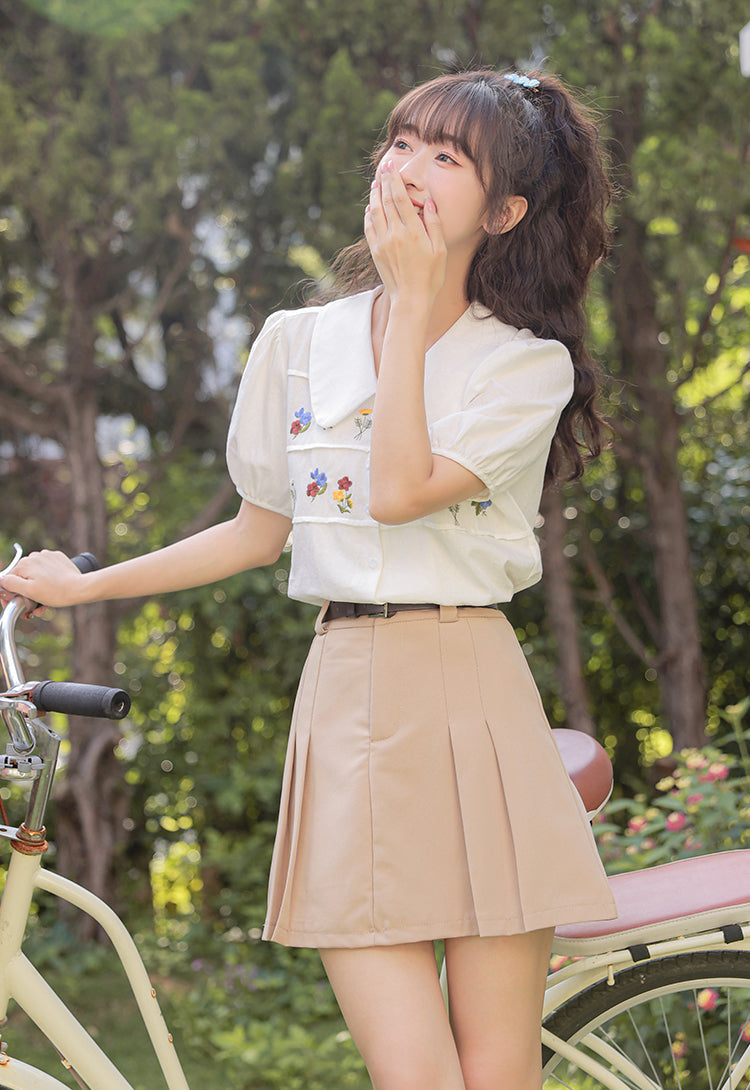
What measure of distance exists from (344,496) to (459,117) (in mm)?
500

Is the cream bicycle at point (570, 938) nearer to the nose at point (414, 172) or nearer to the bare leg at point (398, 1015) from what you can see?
the bare leg at point (398, 1015)

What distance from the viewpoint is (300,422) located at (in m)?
1.47

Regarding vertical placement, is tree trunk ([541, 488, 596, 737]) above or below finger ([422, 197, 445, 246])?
below

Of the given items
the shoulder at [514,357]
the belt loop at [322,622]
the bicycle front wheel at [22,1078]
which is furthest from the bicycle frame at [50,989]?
the shoulder at [514,357]

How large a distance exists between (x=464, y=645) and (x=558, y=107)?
2.50ft

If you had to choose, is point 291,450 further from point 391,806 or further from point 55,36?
point 55,36

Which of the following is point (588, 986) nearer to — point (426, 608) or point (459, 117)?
point (426, 608)

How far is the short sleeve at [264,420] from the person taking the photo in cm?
153

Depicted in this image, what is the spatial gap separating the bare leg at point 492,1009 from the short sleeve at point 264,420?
Result: 25.5 inches

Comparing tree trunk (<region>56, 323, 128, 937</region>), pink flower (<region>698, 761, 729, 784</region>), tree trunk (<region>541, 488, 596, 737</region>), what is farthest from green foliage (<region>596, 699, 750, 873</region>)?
tree trunk (<region>56, 323, 128, 937</region>)

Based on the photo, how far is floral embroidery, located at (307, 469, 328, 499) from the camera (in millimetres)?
1413

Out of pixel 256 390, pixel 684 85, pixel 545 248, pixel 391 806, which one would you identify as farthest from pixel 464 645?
pixel 684 85

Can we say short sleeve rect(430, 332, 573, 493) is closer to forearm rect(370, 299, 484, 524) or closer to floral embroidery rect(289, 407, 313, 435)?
forearm rect(370, 299, 484, 524)

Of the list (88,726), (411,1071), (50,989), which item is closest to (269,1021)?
(88,726)
